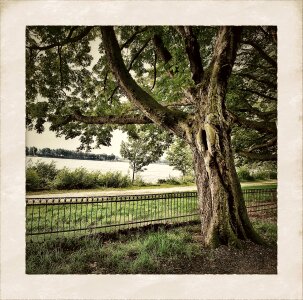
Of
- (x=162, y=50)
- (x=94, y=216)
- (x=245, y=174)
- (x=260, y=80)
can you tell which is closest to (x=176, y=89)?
(x=162, y=50)

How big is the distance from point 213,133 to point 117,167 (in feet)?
28.3

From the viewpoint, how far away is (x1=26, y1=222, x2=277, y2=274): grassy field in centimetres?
397

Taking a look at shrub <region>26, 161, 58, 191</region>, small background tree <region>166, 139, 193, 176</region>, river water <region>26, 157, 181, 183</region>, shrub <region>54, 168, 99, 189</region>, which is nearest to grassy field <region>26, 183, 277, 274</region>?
shrub <region>26, 161, 58, 191</region>

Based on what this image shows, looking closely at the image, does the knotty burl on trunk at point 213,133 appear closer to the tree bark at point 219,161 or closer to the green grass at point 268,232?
the tree bark at point 219,161

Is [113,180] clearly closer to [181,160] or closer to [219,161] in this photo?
[181,160]

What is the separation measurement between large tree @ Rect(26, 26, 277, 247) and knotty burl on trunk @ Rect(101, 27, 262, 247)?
0.05 ft

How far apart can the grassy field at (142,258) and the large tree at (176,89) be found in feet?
1.15

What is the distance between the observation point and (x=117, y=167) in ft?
41.4

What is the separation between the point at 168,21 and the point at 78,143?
5.18 meters

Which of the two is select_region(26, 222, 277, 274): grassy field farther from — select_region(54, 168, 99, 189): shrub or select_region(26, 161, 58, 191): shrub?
select_region(54, 168, 99, 189): shrub

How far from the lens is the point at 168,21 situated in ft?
11.8

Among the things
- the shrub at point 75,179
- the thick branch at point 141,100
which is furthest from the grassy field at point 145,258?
the shrub at point 75,179

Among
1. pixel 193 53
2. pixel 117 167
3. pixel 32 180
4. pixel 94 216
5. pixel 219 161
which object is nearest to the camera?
pixel 219 161

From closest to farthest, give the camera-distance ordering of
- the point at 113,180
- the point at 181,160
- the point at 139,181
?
the point at 113,180 → the point at 139,181 → the point at 181,160
